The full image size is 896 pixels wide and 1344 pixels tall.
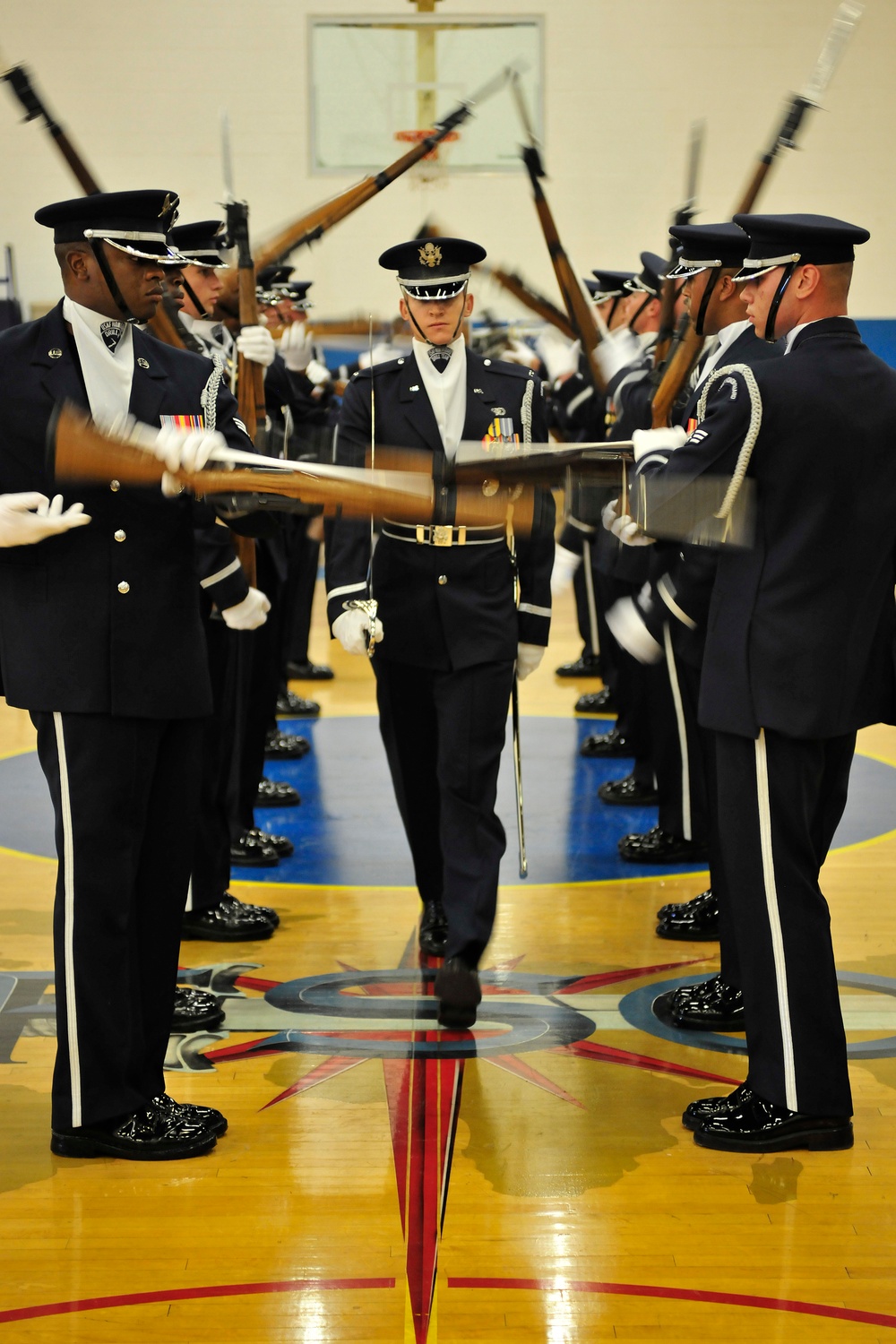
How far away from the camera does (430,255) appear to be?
3.44 m

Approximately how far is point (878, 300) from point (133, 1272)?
12109 millimetres

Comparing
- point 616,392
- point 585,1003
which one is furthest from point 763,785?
point 616,392

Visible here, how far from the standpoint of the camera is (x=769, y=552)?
8.75ft

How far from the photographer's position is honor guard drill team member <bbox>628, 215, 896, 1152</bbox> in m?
2.61

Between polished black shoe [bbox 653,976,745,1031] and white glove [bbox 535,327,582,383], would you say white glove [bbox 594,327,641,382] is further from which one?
polished black shoe [bbox 653,976,745,1031]

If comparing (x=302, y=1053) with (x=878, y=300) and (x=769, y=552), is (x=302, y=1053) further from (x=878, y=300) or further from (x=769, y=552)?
(x=878, y=300)

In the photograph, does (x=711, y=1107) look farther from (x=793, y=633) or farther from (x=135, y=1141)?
(x=135, y=1141)

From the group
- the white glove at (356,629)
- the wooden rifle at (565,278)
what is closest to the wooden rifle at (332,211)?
the wooden rifle at (565,278)

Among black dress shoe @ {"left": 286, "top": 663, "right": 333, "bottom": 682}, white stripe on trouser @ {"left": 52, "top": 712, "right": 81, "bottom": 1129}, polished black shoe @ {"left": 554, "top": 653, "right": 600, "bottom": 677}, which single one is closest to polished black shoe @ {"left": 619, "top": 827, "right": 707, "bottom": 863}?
white stripe on trouser @ {"left": 52, "top": 712, "right": 81, "bottom": 1129}

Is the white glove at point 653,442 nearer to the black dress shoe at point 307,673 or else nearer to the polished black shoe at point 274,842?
the polished black shoe at point 274,842

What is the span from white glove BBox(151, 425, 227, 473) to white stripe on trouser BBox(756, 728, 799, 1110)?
107 cm

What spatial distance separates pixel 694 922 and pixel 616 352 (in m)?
2.41

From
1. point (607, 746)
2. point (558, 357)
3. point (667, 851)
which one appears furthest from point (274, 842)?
point (558, 357)

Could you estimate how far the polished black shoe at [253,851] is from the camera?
4.64m
